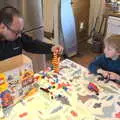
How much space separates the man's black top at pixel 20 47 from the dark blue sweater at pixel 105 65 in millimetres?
335

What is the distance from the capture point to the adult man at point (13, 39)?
4.81ft

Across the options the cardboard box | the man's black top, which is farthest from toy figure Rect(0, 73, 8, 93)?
the man's black top

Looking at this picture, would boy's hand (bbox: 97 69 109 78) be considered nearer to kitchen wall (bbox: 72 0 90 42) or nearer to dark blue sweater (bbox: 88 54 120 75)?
dark blue sweater (bbox: 88 54 120 75)

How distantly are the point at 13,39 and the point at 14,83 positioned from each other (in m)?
0.58

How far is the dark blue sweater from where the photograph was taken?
1.55 metres

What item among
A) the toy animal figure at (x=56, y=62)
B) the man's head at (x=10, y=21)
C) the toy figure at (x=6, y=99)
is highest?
the man's head at (x=10, y=21)

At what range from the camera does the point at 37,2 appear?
2541 mm

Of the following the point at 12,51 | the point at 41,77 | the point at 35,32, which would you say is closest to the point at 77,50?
the point at 35,32

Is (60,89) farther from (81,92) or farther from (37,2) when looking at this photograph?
(37,2)

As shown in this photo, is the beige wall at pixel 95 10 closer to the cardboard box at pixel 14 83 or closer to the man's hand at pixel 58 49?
the man's hand at pixel 58 49

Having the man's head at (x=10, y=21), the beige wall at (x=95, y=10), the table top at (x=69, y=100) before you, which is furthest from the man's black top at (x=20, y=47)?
the beige wall at (x=95, y=10)

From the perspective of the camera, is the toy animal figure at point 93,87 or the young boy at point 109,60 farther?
the young boy at point 109,60

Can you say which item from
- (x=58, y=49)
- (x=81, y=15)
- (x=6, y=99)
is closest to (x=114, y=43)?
(x=58, y=49)

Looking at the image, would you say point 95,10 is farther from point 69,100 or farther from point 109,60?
point 69,100
